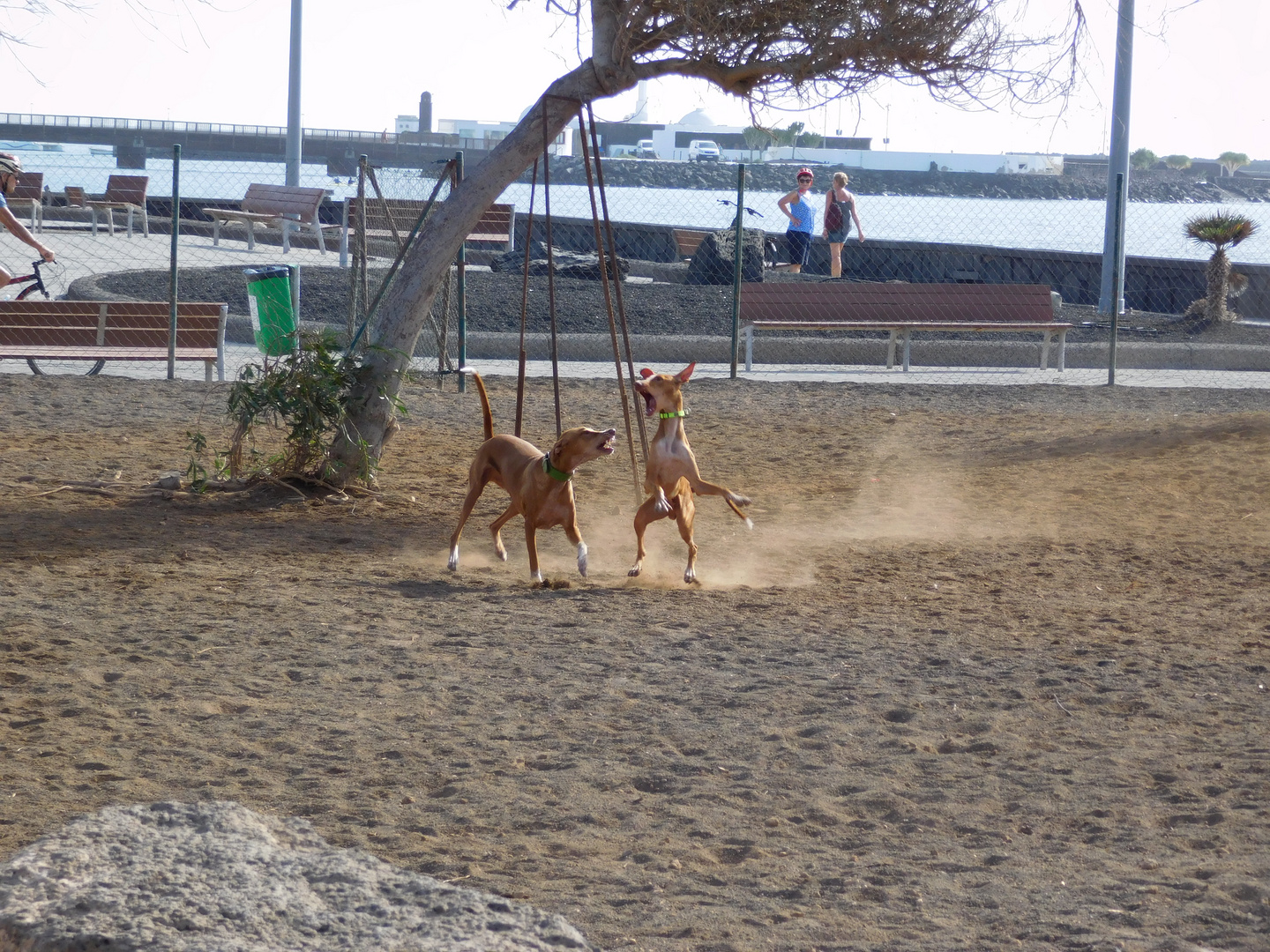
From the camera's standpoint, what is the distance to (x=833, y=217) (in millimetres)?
19312

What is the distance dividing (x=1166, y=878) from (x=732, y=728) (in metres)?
1.62

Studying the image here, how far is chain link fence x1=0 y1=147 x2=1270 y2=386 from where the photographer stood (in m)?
13.5

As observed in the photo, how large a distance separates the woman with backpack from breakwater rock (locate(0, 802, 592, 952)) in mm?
16342

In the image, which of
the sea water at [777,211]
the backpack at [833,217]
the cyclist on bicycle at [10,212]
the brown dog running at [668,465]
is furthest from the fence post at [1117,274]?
the sea water at [777,211]

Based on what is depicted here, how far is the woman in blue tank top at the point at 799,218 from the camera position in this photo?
18.7m

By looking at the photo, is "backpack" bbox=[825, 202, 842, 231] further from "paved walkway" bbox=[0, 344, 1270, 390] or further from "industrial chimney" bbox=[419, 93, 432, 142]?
"industrial chimney" bbox=[419, 93, 432, 142]

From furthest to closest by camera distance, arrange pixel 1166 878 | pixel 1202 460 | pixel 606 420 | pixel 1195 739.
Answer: pixel 606 420
pixel 1202 460
pixel 1195 739
pixel 1166 878

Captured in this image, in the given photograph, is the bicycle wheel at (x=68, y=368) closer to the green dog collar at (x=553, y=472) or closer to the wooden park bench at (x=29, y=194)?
the green dog collar at (x=553, y=472)

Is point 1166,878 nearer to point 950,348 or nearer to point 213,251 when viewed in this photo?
point 950,348

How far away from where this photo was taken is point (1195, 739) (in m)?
4.74

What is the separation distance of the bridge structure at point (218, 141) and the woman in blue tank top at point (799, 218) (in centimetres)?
1788

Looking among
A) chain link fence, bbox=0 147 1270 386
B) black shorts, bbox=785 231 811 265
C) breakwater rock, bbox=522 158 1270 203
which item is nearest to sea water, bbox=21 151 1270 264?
breakwater rock, bbox=522 158 1270 203

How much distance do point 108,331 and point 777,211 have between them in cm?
3589

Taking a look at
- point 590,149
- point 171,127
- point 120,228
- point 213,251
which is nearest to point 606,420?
point 590,149
